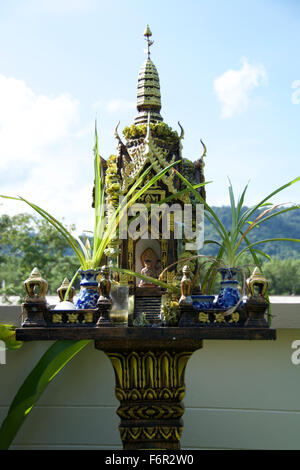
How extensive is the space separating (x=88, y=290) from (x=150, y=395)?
63cm

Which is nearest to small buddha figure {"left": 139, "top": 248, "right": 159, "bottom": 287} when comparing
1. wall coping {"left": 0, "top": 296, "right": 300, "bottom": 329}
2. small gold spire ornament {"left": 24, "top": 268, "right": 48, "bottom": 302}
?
wall coping {"left": 0, "top": 296, "right": 300, "bottom": 329}

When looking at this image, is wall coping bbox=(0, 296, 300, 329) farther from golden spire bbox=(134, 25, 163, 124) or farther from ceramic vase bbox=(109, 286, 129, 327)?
golden spire bbox=(134, 25, 163, 124)

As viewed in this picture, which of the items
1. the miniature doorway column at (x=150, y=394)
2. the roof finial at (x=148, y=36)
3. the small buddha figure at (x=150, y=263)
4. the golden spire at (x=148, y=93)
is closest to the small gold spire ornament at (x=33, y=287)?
the miniature doorway column at (x=150, y=394)

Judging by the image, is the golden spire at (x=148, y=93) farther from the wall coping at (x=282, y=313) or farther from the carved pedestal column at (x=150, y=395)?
the carved pedestal column at (x=150, y=395)

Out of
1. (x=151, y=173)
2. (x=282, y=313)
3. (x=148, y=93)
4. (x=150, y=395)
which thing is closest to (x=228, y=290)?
(x=150, y=395)

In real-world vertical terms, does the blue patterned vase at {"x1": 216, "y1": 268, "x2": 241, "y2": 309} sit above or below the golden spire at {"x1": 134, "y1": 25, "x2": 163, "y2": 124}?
below

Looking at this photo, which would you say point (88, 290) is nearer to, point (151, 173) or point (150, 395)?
point (150, 395)

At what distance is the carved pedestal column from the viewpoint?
9.32 ft

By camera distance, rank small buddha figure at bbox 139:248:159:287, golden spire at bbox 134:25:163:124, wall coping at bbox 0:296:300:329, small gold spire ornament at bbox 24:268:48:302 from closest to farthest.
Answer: small gold spire ornament at bbox 24:268:48:302, wall coping at bbox 0:296:300:329, small buddha figure at bbox 139:248:159:287, golden spire at bbox 134:25:163:124

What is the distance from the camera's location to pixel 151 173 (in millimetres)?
5062

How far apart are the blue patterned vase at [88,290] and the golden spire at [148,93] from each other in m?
2.60

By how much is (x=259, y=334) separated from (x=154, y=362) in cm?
58

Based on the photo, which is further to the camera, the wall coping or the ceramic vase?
the wall coping

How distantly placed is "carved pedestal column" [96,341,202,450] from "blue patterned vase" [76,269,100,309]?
272mm
